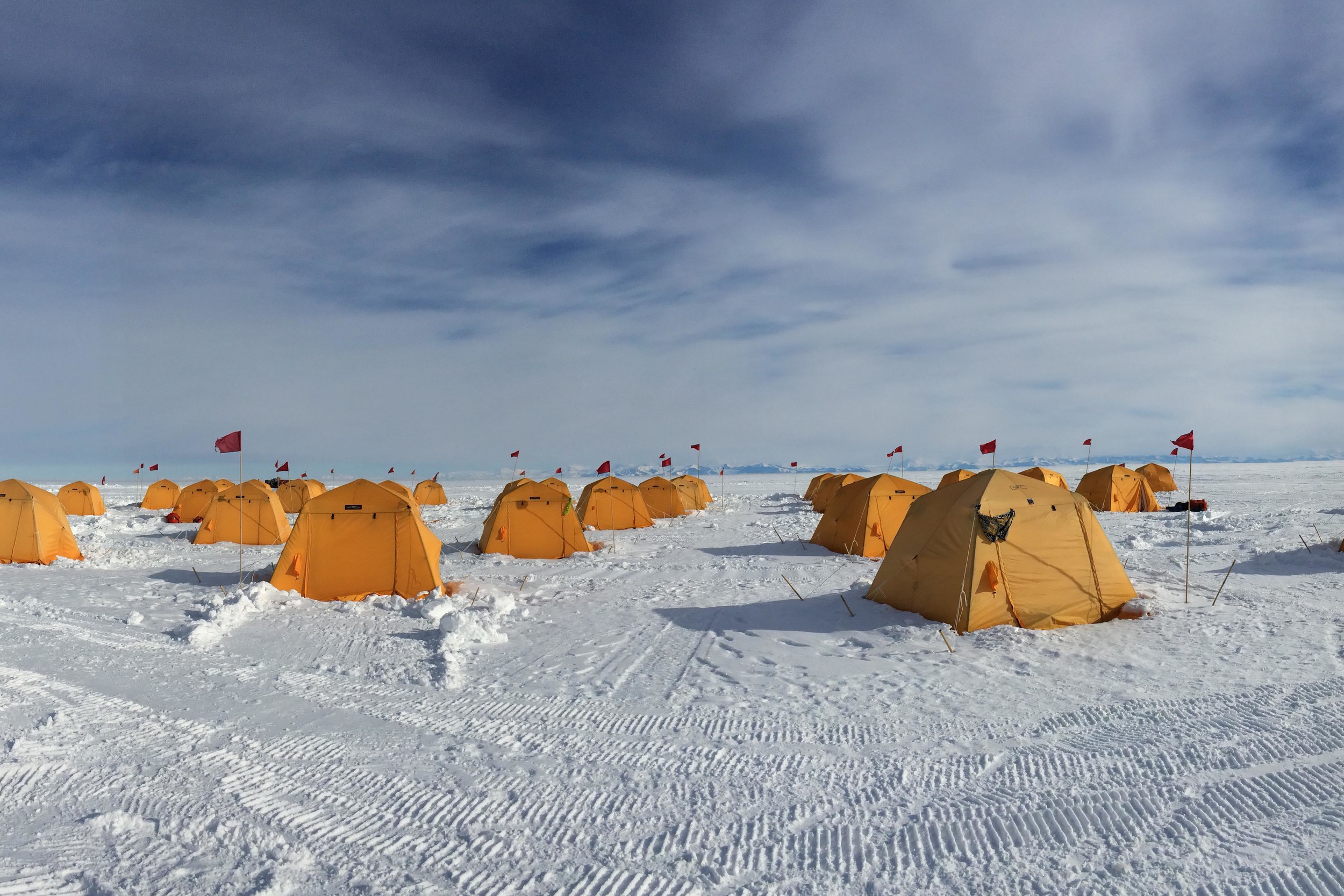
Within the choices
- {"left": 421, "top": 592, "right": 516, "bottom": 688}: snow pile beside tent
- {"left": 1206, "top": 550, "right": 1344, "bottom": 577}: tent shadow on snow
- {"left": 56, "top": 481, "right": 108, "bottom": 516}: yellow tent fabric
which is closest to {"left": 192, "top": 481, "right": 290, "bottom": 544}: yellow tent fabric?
{"left": 421, "top": 592, "right": 516, "bottom": 688}: snow pile beside tent

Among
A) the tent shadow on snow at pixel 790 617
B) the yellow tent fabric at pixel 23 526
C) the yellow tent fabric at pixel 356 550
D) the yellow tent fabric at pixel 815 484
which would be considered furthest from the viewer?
the yellow tent fabric at pixel 815 484

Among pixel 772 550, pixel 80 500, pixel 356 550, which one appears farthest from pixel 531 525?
pixel 80 500

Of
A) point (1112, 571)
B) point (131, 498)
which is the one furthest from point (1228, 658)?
point (131, 498)

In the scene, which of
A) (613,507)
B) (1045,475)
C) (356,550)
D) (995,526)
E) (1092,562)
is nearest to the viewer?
(995,526)

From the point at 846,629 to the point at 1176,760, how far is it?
5.17m

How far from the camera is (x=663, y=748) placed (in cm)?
676

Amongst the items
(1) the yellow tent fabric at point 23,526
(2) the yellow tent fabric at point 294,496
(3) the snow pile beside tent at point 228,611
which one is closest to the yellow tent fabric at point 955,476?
(3) the snow pile beside tent at point 228,611

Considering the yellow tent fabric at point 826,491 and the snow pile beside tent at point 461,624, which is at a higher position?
the yellow tent fabric at point 826,491

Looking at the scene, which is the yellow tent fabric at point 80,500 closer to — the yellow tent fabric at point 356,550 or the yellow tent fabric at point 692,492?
the yellow tent fabric at point 692,492

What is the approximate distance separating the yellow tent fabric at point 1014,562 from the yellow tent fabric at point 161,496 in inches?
1711

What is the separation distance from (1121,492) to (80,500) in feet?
164

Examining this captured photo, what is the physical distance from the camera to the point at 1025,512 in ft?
35.6

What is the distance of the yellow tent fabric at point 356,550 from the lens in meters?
13.4

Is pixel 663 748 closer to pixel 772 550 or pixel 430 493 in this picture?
pixel 772 550
